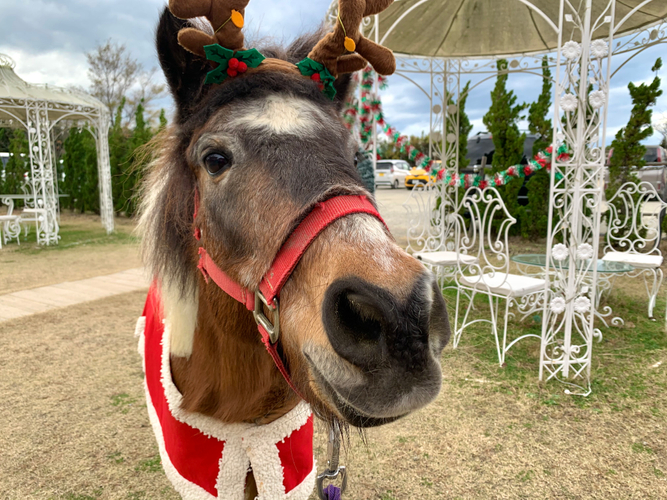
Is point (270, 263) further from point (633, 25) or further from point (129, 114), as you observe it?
point (129, 114)

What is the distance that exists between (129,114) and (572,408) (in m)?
28.0

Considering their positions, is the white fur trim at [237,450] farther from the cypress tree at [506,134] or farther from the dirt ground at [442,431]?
the cypress tree at [506,134]

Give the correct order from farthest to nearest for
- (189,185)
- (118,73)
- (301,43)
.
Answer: (118,73) → (301,43) → (189,185)

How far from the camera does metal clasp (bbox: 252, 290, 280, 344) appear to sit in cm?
107

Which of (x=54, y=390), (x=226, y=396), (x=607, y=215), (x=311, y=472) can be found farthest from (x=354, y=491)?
(x=607, y=215)

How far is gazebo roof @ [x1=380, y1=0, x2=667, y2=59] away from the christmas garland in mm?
1492

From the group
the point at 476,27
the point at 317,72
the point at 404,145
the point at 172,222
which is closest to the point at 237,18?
the point at 317,72

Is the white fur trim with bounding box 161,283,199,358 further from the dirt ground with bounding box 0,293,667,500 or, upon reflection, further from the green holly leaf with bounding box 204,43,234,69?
the dirt ground with bounding box 0,293,667,500

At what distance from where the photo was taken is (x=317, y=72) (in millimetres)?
1431

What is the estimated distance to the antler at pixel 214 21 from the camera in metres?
1.24

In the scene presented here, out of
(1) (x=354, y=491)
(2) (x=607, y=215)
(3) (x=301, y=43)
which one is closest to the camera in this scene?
(3) (x=301, y=43)

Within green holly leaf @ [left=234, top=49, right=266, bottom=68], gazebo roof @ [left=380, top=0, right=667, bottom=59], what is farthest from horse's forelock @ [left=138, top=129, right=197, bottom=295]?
gazebo roof @ [left=380, top=0, right=667, bottom=59]

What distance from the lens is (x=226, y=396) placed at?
148 cm

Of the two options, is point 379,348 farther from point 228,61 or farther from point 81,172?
point 81,172
